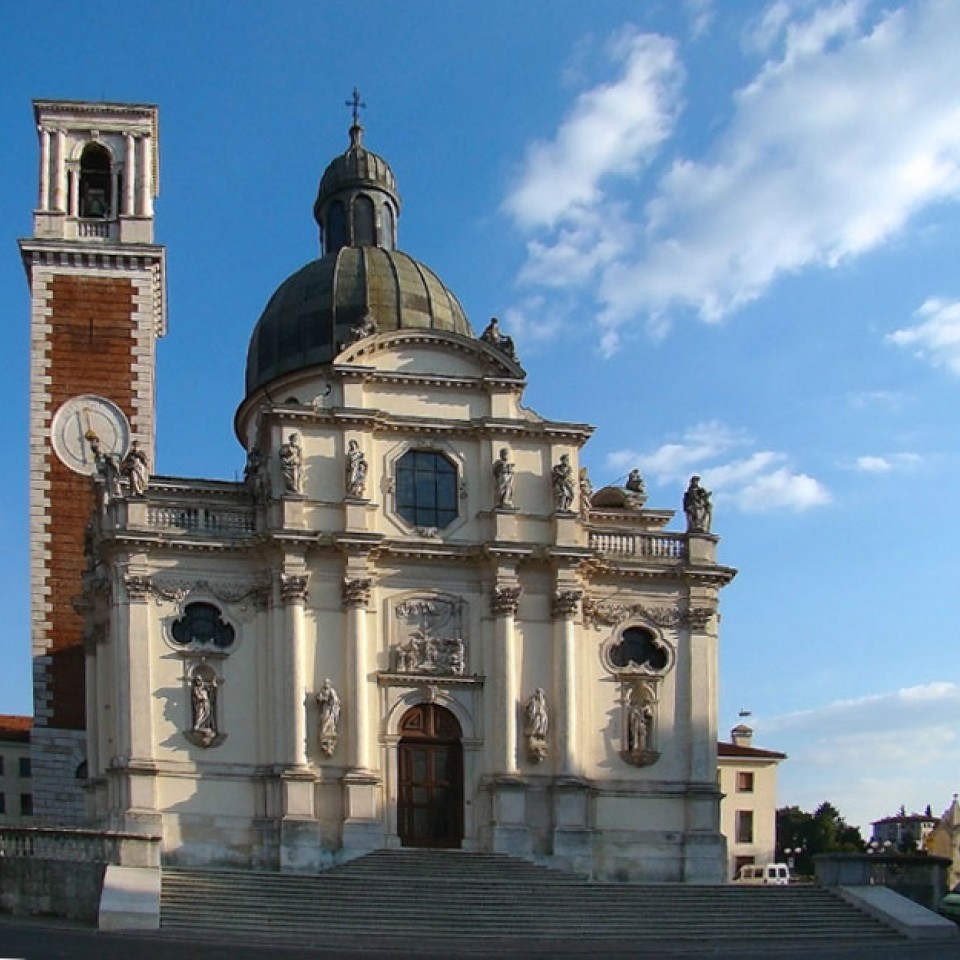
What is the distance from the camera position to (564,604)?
130 ft

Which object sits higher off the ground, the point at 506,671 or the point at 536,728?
the point at 506,671

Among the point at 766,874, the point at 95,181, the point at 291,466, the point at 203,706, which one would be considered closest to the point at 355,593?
the point at 291,466

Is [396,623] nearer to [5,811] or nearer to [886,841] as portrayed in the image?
[5,811]

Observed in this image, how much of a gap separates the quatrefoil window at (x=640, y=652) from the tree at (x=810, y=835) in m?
40.9

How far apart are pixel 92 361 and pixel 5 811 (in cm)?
2375

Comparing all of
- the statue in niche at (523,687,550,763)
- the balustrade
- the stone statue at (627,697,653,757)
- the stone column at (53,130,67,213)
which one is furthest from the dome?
the stone statue at (627,697,653,757)

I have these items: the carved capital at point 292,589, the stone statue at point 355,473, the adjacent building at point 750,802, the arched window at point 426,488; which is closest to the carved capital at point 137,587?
the carved capital at point 292,589

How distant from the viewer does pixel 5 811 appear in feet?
206

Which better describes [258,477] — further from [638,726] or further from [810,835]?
[810,835]

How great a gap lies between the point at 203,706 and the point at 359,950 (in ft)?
30.6

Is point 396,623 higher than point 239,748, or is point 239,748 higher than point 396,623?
point 396,623

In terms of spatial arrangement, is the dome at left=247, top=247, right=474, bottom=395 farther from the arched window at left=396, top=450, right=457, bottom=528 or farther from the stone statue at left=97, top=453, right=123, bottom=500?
the stone statue at left=97, top=453, right=123, bottom=500

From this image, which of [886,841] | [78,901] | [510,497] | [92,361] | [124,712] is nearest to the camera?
[78,901]

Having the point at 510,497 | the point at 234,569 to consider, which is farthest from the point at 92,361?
the point at 510,497
